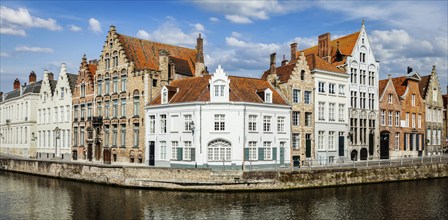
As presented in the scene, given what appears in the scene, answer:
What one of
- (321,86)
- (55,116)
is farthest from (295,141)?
(55,116)

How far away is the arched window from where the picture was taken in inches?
1458

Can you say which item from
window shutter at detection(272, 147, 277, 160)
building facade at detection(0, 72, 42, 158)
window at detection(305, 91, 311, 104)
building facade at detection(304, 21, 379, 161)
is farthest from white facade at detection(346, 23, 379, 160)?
building facade at detection(0, 72, 42, 158)

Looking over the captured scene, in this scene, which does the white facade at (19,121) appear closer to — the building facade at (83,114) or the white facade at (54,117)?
the white facade at (54,117)

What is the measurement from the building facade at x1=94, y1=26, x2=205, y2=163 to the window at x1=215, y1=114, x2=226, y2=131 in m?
9.10

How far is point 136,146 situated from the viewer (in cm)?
4384

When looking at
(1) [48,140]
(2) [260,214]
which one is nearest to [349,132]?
(2) [260,214]

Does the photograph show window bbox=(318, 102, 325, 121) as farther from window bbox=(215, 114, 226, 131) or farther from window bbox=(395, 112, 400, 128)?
window bbox=(395, 112, 400, 128)

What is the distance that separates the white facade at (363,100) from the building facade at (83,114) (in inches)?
1120

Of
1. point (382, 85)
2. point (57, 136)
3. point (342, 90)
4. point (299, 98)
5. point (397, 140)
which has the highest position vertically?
point (382, 85)

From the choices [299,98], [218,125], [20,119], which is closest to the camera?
[218,125]

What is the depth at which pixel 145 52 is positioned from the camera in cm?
4800

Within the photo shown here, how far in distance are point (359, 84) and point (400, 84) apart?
33.0 ft

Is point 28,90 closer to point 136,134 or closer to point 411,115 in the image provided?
point 136,134

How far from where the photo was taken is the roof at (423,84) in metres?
58.8
